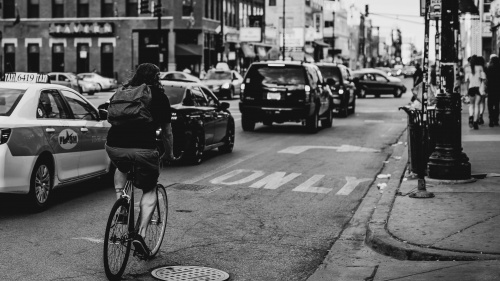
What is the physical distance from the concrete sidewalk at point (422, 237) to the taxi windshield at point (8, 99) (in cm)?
427

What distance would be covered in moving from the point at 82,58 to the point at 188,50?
30.6 ft

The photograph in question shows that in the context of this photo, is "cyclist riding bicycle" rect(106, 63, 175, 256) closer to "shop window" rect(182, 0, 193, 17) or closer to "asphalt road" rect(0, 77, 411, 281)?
"asphalt road" rect(0, 77, 411, 281)

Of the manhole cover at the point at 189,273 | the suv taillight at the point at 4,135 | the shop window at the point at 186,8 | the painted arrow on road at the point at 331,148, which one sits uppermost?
the shop window at the point at 186,8

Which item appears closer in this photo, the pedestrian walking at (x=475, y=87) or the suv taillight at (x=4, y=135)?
the suv taillight at (x=4, y=135)

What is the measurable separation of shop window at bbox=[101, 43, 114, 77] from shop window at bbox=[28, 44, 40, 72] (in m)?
5.78

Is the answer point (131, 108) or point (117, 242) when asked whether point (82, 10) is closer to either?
point (131, 108)

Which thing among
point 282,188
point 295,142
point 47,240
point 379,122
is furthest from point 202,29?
point 47,240

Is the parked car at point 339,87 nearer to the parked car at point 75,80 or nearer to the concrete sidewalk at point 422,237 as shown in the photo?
the concrete sidewalk at point 422,237

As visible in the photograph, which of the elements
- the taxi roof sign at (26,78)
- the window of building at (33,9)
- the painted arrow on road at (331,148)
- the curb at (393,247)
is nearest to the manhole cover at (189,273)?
the curb at (393,247)

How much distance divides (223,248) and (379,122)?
67.4 ft

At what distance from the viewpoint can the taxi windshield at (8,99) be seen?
384 inches

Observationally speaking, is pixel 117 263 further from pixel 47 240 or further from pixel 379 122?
pixel 379 122

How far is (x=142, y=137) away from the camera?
688cm

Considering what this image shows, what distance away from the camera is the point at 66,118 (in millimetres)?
10758
